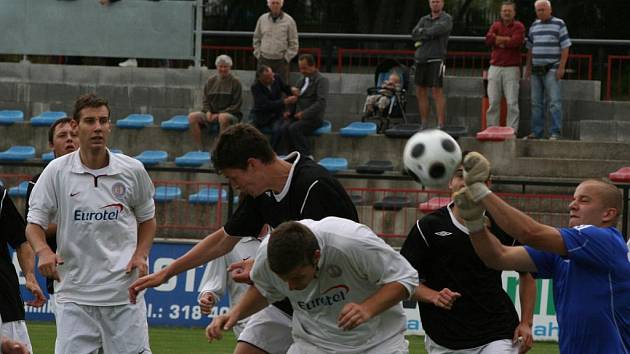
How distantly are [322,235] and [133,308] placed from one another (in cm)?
294

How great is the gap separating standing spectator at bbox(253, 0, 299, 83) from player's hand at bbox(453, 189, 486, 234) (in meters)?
13.7

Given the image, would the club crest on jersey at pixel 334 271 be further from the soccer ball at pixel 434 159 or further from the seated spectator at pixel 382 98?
the seated spectator at pixel 382 98

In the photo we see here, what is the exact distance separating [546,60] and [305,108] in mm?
3504

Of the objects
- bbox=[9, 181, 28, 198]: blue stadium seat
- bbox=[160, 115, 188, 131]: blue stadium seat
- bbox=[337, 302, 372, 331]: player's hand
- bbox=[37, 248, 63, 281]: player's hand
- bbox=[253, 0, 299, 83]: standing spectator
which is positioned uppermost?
bbox=[253, 0, 299, 83]: standing spectator

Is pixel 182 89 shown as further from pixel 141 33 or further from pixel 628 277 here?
pixel 628 277

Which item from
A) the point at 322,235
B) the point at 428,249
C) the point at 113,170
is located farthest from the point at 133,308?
the point at 322,235

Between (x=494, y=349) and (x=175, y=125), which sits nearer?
(x=494, y=349)

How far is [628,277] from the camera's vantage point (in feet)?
22.3

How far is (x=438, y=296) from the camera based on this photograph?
775 centimetres

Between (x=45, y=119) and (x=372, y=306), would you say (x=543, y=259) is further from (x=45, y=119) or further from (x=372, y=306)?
(x=45, y=119)

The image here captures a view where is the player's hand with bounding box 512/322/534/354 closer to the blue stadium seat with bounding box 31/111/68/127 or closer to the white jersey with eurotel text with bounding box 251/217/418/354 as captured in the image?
the white jersey with eurotel text with bounding box 251/217/418/354

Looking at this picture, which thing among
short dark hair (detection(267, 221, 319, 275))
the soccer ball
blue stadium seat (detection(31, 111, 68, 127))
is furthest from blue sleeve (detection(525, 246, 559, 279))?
blue stadium seat (detection(31, 111, 68, 127))

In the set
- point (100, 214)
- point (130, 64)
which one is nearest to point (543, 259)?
point (100, 214)

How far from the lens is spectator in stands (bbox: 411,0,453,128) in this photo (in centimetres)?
1911
